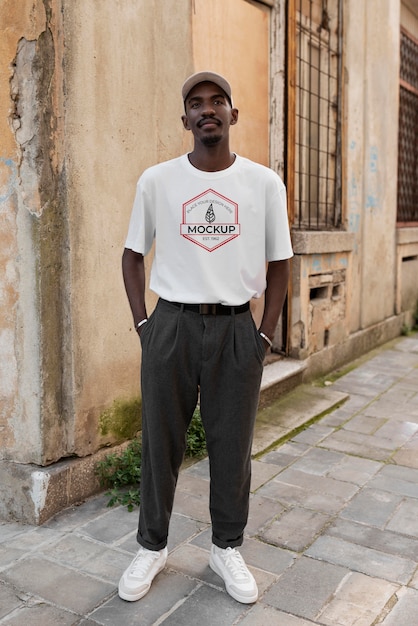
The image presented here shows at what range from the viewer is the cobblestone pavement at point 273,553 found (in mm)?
2605

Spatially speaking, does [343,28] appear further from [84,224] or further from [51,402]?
[51,402]

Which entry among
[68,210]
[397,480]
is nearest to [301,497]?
[397,480]

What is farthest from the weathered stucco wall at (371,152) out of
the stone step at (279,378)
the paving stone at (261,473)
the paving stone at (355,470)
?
the paving stone at (261,473)

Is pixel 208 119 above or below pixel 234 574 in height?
above

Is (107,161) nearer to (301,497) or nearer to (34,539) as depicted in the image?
(34,539)

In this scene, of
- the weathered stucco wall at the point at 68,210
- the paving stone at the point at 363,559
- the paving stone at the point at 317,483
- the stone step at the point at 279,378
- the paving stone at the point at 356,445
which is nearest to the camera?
the paving stone at the point at 363,559

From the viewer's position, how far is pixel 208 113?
8.18 feet

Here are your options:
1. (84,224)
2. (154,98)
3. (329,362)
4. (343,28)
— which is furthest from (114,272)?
(343,28)

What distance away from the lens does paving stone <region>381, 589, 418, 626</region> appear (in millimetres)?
2561

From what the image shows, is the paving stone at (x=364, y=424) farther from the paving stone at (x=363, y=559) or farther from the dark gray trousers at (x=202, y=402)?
the dark gray trousers at (x=202, y=402)

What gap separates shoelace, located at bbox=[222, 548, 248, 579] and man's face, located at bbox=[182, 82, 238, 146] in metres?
1.65

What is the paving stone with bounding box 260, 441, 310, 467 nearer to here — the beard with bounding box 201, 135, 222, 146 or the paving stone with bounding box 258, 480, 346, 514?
the paving stone with bounding box 258, 480, 346, 514

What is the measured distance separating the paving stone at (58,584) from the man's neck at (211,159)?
5.74 ft

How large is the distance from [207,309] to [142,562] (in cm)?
109
